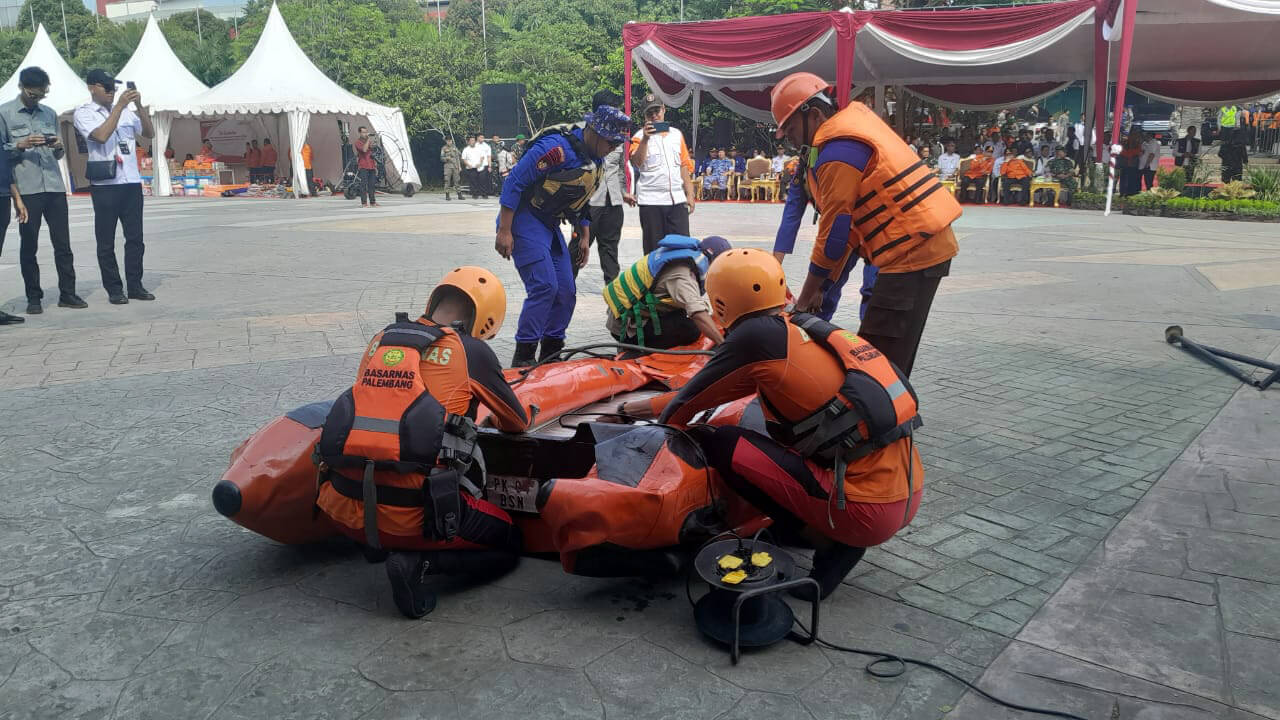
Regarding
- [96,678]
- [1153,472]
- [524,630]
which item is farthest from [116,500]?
[1153,472]

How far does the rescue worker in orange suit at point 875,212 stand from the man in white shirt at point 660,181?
15.9 feet

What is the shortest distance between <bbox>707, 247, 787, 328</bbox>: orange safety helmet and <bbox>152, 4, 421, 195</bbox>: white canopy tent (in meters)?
25.2

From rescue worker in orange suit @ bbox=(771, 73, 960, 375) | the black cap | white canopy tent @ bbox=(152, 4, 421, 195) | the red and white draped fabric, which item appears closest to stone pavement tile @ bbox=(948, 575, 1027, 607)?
rescue worker in orange suit @ bbox=(771, 73, 960, 375)

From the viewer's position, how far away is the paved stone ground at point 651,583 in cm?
273

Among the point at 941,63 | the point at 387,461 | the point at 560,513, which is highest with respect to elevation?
the point at 941,63

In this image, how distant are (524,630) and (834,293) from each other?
11.4ft

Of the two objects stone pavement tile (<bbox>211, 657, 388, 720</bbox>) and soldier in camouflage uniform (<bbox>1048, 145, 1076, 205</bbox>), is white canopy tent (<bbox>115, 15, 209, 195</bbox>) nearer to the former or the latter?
soldier in camouflage uniform (<bbox>1048, 145, 1076, 205</bbox>)

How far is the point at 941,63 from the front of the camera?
18.9m

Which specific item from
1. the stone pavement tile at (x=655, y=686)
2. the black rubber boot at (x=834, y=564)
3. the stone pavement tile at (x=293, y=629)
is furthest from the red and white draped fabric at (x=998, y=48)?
the stone pavement tile at (x=293, y=629)

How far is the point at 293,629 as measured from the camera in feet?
10.2

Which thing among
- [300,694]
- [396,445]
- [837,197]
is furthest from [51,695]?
[837,197]

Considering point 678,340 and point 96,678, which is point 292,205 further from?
point 96,678

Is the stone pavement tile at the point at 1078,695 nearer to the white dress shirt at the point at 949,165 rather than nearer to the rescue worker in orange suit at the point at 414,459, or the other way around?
the rescue worker in orange suit at the point at 414,459

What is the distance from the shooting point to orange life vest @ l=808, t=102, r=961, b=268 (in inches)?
169
